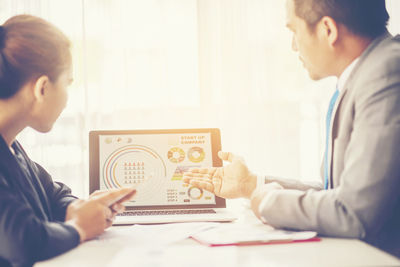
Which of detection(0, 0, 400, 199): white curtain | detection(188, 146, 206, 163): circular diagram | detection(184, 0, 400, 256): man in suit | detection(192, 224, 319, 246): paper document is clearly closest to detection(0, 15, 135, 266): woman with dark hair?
detection(192, 224, 319, 246): paper document

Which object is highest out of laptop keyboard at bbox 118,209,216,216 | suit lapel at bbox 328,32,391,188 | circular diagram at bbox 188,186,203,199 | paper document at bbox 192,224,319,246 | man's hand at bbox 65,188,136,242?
suit lapel at bbox 328,32,391,188

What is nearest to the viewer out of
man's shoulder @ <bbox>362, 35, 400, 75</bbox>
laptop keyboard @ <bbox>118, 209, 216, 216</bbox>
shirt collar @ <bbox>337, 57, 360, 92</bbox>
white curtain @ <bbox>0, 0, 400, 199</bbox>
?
man's shoulder @ <bbox>362, 35, 400, 75</bbox>

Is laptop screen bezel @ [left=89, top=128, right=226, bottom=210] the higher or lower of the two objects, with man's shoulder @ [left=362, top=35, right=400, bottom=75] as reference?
lower

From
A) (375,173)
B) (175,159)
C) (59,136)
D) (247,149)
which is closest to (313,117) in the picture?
(247,149)

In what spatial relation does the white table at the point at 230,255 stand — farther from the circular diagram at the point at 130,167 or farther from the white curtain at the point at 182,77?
the white curtain at the point at 182,77

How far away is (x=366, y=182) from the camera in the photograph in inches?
37.4

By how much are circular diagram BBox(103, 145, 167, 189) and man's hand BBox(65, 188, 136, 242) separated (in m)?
0.45

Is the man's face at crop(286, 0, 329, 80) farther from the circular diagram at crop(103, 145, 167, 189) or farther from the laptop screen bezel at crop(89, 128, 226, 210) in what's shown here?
the circular diagram at crop(103, 145, 167, 189)

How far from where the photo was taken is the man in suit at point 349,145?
953 millimetres

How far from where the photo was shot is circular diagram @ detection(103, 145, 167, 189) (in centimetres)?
163

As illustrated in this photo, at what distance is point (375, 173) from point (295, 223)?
215 mm

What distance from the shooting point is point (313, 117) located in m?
2.83

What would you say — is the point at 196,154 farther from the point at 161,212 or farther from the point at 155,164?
the point at 161,212

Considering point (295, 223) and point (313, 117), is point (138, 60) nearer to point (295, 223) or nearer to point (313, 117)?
point (313, 117)
